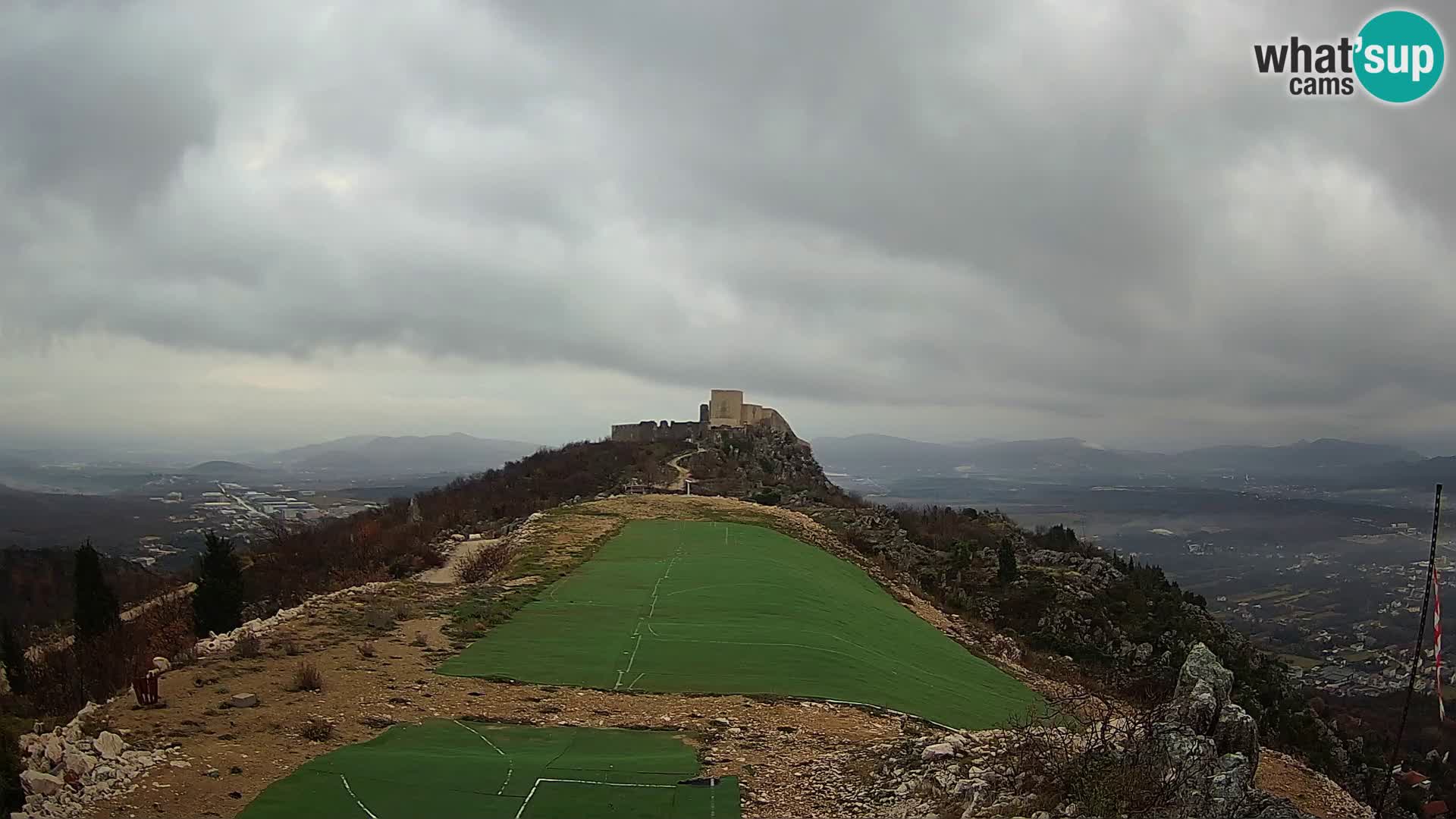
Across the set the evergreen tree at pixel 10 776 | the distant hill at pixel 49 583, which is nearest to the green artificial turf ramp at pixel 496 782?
the evergreen tree at pixel 10 776

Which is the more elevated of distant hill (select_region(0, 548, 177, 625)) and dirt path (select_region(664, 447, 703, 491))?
dirt path (select_region(664, 447, 703, 491))

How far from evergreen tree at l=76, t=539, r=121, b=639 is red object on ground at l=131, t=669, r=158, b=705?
589 inches

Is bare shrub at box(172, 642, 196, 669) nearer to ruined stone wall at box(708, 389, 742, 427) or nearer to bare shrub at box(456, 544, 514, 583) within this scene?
bare shrub at box(456, 544, 514, 583)

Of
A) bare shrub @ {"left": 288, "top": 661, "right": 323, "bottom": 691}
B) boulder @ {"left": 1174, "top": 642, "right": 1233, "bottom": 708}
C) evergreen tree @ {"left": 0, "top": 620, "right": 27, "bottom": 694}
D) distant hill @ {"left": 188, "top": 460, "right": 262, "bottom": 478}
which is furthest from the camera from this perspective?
distant hill @ {"left": 188, "top": 460, "right": 262, "bottom": 478}

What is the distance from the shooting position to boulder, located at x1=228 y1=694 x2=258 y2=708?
9430 millimetres

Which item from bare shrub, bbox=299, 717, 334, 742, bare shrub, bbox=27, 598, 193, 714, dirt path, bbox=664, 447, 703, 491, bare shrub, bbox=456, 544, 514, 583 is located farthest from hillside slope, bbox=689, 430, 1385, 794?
bare shrub, bbox=27, 598, 193, 714

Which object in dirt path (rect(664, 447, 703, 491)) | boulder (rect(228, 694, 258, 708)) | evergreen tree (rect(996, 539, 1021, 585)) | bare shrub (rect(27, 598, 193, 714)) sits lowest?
evergreen tree (rect(996, 539, 1021, 585))

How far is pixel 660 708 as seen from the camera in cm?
1086

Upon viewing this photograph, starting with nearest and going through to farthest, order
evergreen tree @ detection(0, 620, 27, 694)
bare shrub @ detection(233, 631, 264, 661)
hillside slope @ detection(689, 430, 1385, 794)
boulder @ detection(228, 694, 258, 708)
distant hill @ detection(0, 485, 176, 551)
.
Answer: boulder @ detection(228, 694, 258, 708) → bare shrub @ detection(233, 631, 264, 661) → evergreen tree @ detection(0, 620, 27, 694) → hillside slope @ detection(689, 430, 1385, 794) → distant hill @ detection(0, 485, 176, 551)

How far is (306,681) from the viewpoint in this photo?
33.7 ft

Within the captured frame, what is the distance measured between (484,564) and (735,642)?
8.86 m

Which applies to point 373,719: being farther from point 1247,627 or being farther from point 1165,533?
point 1165,533

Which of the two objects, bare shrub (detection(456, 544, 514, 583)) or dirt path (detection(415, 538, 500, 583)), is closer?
bare shrub (detection(456, 544, 514, 583))

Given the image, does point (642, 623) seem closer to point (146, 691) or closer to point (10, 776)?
point (146, 691)
